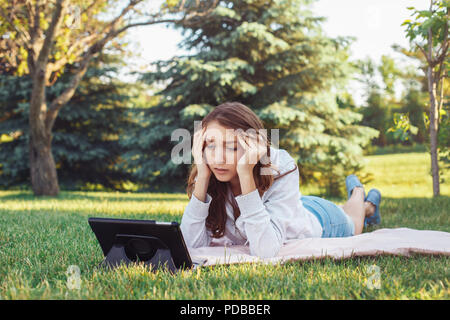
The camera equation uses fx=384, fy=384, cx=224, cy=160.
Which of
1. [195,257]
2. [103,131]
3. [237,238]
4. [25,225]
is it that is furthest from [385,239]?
[103,131]

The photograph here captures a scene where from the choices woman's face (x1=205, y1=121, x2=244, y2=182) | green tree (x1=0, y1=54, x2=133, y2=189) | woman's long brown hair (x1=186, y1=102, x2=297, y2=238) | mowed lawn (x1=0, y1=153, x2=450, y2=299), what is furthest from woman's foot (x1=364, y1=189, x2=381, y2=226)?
green tree (x1=0, y1=54, x2=133, y2=189)

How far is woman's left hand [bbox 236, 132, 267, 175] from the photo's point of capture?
234 cm

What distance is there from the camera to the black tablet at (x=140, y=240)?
2.00 metres

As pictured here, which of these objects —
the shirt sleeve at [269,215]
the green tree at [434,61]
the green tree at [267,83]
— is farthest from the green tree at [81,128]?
the shirt sleeve at [269,215]

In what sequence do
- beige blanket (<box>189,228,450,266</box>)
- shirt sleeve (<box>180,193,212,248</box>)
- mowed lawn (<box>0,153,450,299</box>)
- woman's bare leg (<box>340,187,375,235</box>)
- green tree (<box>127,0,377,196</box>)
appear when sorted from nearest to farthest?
mowed lawn (<box>0,153,450,299</box>), beige blanket (<box>189,228,450,266</box>), shirt sleeve (<box>180,193,212,248</box>), woman's bare leg (<box>340,187,375,235</box>), green tree (<box>127,0,377,196</box>)

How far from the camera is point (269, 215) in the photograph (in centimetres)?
251

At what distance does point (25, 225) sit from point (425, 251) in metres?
3.61

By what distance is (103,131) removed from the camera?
13.0m

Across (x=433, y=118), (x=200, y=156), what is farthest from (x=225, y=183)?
(x=433, y=118)

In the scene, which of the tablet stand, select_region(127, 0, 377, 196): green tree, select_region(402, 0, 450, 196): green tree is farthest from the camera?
select_region(127, 0, 377, 196): green tree

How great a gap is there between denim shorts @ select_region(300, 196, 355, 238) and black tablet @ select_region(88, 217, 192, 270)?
1494 millimetres

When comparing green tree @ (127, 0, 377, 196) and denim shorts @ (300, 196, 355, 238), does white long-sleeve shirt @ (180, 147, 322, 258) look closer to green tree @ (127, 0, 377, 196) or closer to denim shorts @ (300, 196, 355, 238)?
denim shorts @ (300, 196, 355, 238)

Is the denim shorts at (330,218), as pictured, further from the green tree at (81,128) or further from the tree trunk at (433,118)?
the green tree at (81,128)
